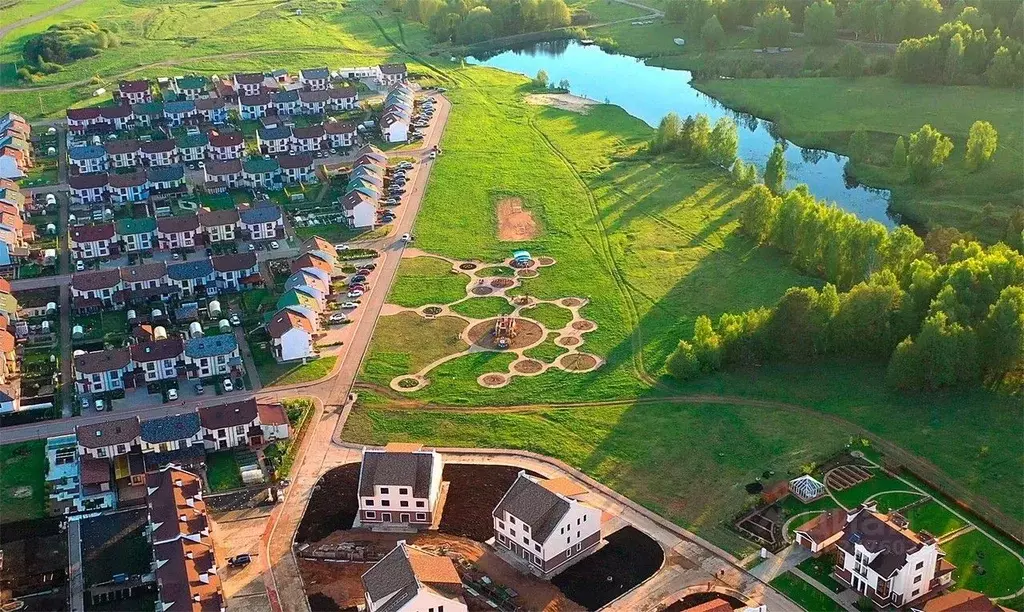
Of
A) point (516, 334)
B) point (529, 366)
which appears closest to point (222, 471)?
point (529, 366)

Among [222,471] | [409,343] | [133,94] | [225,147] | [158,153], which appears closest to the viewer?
[222,471]

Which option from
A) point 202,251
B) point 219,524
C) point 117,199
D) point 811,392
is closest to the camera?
point 219,524

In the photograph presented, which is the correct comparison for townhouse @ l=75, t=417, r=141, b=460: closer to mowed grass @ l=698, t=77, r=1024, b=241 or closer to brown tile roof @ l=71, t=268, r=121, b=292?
brown tile roof @ l=71, t=268, r=121, b=292

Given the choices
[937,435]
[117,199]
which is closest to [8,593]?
[937,435]

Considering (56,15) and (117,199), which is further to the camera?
(56,15)

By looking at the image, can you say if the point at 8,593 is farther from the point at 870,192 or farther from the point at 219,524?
the point at 870,192

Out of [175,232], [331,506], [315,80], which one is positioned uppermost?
[315,80]

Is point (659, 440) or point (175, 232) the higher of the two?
point (175, 232)

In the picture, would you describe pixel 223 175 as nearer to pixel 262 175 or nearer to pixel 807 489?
pixel 262 175
